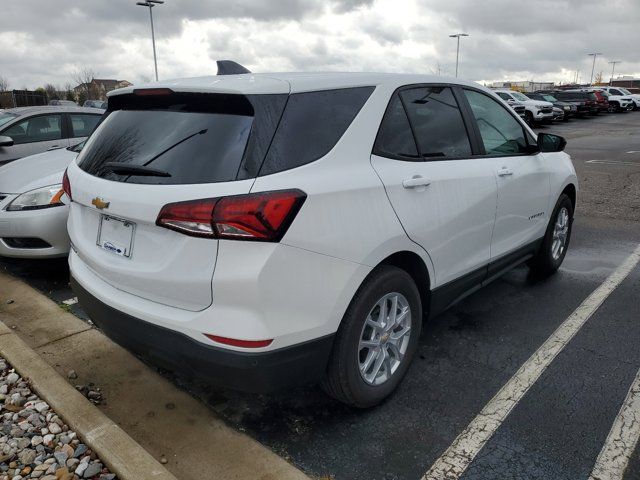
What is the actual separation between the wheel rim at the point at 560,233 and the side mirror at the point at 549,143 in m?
0.65

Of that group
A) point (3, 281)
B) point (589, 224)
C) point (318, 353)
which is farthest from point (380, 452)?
point (589, 224)

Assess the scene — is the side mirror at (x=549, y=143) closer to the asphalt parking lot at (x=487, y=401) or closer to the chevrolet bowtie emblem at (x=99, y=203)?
the asphalt parking lot at (x=487, y=401)

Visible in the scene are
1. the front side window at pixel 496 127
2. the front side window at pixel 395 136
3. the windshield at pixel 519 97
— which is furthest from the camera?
the windshield at pixel 519 97

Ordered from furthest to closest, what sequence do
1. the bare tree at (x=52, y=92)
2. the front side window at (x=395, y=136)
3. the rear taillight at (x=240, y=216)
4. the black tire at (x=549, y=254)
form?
the bare tree at (x=52, y=92)
the black tire at (x=549, y=254)
the front side window at (x=395, y=136)
the rear taillight at (x=240, y=216)

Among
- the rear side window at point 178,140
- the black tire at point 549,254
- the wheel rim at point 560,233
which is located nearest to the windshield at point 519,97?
the wheel rim at point 560,233

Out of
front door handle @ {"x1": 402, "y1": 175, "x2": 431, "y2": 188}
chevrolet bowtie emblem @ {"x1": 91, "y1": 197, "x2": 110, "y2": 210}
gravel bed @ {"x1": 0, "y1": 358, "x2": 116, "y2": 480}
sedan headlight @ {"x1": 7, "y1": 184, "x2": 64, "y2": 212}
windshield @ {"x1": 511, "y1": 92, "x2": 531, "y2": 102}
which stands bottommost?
gravel bed @ {"x1": 0, "y1": 358, "x2": 116, "y2": 480}

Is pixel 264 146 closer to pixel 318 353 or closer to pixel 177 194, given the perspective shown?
pixel 177 194

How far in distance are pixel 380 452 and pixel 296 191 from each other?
1.29 m

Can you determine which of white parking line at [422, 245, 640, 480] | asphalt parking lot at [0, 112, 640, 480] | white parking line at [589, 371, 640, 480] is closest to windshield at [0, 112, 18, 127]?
A: asphalt parking lot at [0, 112, 640, 480]

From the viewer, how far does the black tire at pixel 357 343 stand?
2.43 m

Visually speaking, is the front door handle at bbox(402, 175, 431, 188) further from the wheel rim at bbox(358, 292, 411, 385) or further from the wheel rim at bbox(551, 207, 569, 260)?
the wheel rim at bbox(551, 207, 569, 260)

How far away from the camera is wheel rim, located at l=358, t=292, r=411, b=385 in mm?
2652

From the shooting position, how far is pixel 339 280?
2.30 m

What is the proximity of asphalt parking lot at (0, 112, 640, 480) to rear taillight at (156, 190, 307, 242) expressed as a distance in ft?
3.72
